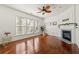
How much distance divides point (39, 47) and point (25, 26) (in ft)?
1.90

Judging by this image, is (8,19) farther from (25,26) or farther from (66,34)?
(66,34)

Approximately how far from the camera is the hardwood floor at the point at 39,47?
220 cm

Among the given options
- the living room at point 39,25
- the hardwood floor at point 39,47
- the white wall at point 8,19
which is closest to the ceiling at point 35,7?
the living room at point 39,25

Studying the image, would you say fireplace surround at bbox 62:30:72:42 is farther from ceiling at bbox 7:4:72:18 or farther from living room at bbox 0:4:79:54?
ceiling at bbox 7:4:72:18

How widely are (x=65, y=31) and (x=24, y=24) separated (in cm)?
99

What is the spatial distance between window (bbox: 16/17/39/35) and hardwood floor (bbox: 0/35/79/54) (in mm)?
193

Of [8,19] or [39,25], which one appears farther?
[39,25]

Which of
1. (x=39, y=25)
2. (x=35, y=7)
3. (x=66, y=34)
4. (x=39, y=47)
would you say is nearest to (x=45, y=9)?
(x=35, y=7)

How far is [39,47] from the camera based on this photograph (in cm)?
231

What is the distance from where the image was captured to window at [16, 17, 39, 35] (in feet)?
7.67

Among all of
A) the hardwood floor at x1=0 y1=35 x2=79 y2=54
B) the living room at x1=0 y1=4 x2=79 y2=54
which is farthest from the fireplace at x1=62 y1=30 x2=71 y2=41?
Answer: the hardwood floor at x1=0 y1=35 x2=79 y2=54
